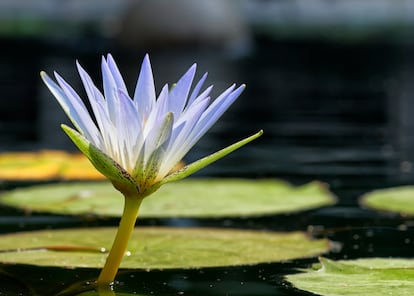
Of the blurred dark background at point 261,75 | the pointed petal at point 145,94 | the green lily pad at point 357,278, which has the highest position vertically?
the blurred dark background at point 261,75

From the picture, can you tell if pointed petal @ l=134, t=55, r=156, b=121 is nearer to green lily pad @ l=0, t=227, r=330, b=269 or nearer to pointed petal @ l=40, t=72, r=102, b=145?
pointed petal @ l=40, t=72, r=102, b=145

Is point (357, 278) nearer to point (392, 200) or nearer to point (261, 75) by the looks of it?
point (392, 200)

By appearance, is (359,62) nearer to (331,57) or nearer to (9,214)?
(331,57)

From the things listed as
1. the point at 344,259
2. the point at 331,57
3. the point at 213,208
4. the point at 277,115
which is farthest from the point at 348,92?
the point at 344,259

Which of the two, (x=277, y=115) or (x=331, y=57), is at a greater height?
(x=331, y=57)

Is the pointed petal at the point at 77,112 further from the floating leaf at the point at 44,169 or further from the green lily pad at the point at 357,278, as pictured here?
the floating leaf at the point at 44,169

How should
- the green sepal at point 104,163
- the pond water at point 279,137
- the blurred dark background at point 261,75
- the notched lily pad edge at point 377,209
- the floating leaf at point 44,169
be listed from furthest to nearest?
the blurred dark background at point 261,75
the floating leaf at point 44,169
the notched lily pad edge at point 377,209
the pond water at point 279,137
the green sepal at point 104,163

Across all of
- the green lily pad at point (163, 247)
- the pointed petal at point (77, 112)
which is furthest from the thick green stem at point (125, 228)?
the green lily pad at point (163, 247)

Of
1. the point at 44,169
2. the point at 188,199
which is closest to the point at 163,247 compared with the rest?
the point at 188,199
